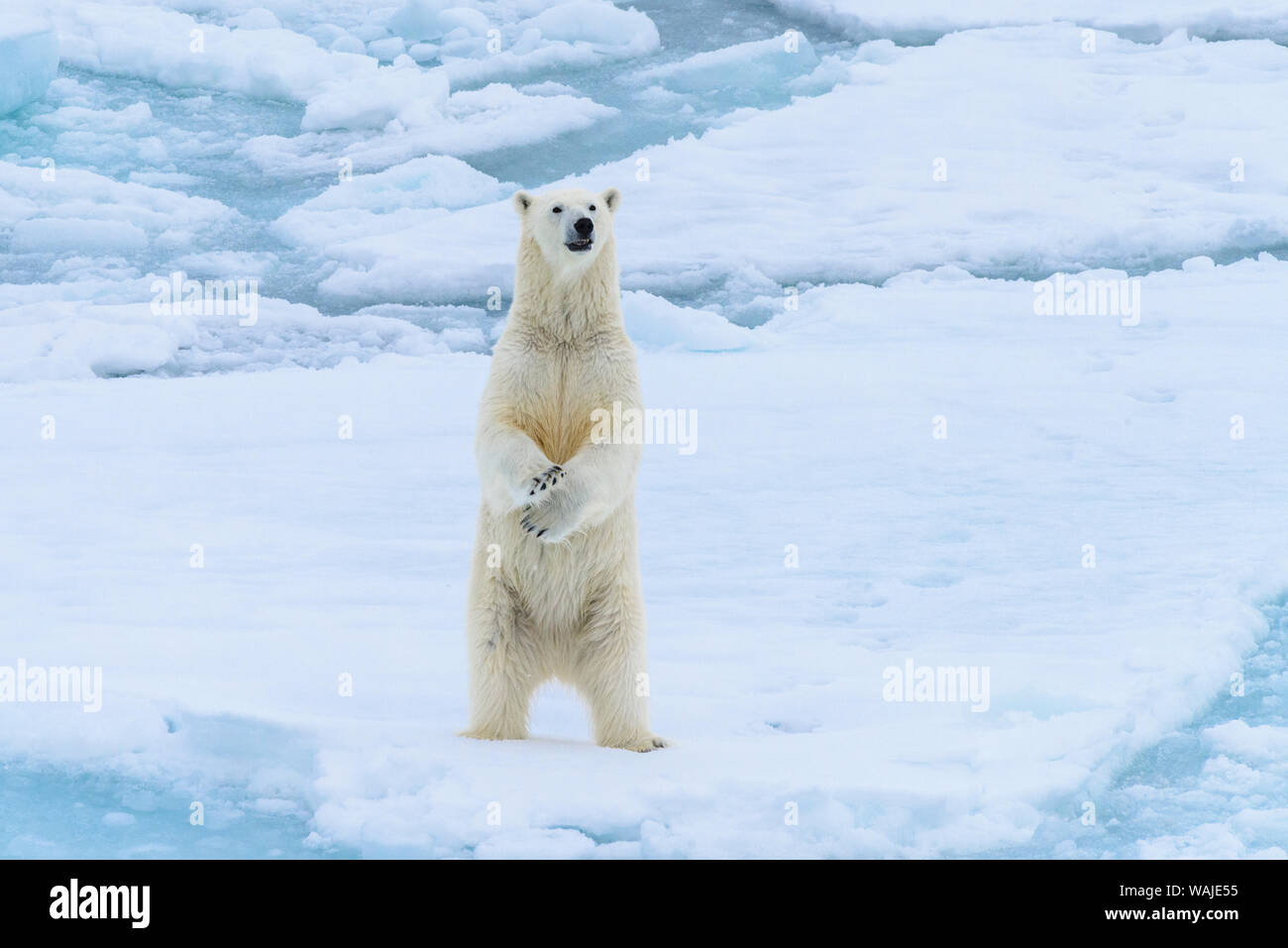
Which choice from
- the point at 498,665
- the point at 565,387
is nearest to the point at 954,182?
the point at 565,387

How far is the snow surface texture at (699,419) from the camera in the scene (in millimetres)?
3355

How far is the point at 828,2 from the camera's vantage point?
52.9 ft

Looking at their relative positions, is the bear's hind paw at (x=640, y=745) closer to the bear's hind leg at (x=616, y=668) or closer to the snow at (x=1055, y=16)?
the bear's hind leg at (x=616, y=668)

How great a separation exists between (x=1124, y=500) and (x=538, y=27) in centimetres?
1124

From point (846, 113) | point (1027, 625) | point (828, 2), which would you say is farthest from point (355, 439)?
point (828, 2)

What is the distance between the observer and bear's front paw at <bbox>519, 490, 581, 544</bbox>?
3.05 meters

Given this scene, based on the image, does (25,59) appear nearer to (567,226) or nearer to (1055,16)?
(1055,16)

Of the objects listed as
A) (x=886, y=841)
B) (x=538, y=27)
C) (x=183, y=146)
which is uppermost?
(x=538, y=27)

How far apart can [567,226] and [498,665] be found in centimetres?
105

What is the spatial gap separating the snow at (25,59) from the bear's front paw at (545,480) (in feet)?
38.7

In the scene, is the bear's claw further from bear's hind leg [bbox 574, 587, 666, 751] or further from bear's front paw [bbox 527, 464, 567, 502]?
bear's hind leg [bbox 574, 587, 666, 751]

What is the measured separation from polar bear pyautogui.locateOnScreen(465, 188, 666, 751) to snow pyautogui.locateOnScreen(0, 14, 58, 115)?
11392mm

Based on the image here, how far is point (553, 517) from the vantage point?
121 inches
